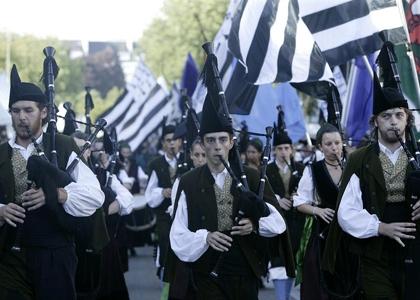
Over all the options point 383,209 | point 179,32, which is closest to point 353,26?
point 383,209

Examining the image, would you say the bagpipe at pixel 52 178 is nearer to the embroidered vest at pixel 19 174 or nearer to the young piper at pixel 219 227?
the embroidered vest at pixel 19 174

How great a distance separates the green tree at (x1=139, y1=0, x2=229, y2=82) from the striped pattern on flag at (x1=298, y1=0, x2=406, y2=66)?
29059 mm

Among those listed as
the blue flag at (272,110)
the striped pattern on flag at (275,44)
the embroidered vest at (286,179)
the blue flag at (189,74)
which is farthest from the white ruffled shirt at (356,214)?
the blue flag at (189,74)

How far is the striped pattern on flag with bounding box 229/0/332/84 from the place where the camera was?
12.9m

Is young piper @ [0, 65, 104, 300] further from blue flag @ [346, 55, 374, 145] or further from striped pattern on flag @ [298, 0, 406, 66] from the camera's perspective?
blue flag @ [346, 55, 374, 145]

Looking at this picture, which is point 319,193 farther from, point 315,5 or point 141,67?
point 141,67

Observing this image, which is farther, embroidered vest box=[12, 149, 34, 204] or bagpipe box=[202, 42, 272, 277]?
embroidered vest box=[12, 149, 34, 204]

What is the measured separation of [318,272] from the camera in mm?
11266

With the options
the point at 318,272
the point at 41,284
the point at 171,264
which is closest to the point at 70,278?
the point at 41,284

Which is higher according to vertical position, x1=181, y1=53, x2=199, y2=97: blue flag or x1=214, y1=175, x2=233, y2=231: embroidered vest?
x1=181, y1=53, x2=199, y2=97: blue flag

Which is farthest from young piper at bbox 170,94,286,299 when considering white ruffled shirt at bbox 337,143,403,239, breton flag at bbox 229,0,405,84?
breton flag at bbox 229,0,405,84

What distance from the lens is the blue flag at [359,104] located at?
53.9 feet

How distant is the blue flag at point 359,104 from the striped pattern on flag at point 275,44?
2.94m

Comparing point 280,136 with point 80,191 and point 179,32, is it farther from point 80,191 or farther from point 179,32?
point 179,32
